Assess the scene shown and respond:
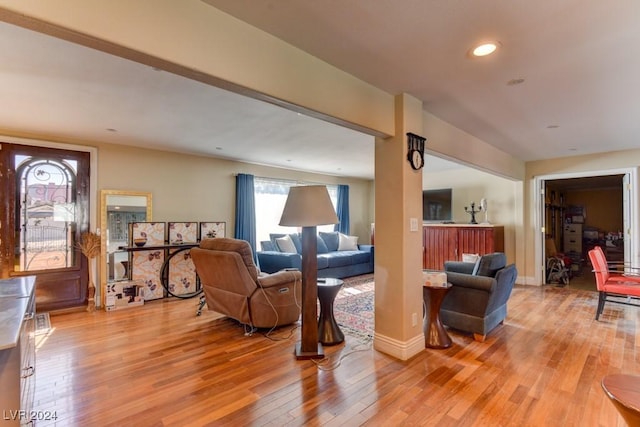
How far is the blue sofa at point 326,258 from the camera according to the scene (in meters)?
5.68

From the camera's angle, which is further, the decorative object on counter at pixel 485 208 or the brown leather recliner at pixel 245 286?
the decorative object on counter at pixel 485 208

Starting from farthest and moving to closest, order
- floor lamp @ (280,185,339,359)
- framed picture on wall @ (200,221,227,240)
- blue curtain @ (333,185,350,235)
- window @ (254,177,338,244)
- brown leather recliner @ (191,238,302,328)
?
1. blue curtain @ (333,185,350,235)
2. window @ (254,177,338,244)
3. framed picture on wall @ (200,221,227,240)
4. brown leather recliner @ (191,238,302,328)
5. floor lamp @ (280,185,339,359)

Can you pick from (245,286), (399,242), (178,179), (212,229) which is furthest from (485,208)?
(178,179)

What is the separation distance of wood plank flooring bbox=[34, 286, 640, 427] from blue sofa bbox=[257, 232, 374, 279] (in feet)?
6.86

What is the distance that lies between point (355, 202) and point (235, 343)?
583 centimetres

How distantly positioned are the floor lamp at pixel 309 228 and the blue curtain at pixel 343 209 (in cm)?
502

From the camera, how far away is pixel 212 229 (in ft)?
17.7

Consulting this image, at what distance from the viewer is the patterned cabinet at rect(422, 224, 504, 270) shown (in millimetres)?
5762

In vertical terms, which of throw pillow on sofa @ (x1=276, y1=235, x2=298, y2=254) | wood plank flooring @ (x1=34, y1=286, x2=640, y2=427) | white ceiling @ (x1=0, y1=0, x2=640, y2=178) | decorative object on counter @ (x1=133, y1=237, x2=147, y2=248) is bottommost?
wood plank flooring @ (x1=34, y1=286, x2=640, y2=427)

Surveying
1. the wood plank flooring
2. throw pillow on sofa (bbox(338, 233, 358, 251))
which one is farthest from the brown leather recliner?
throw pillow on sofa (bbox(338, 233, 358, 251))

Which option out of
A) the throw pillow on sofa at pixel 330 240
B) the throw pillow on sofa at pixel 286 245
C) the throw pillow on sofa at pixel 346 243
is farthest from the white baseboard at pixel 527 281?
the throw pillow on sofa at pixel 286 245

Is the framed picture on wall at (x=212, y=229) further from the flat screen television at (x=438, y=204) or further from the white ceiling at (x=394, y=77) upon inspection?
the flat screen television at (x=438, y=204)

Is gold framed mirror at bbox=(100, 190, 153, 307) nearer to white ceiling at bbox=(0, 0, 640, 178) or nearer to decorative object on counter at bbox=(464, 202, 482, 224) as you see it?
white ceiling at bbox=(0, 0, 640, 178)

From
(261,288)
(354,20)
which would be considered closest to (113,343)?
(261,288)
